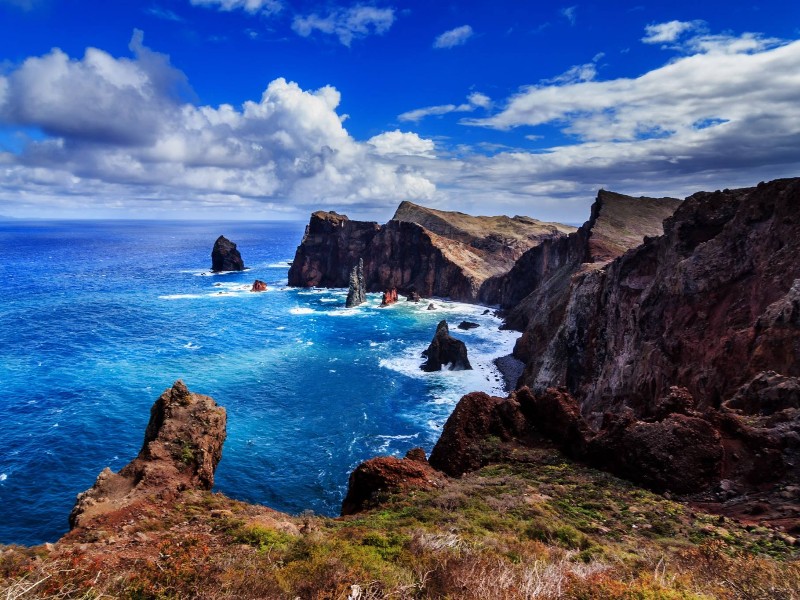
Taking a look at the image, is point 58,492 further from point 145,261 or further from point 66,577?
point 145,261

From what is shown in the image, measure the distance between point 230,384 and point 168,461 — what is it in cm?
3823

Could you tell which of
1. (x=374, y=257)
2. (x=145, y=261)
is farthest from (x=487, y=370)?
(x=145, y=261)

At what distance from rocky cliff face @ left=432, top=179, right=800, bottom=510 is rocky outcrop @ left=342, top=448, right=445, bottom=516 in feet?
13.8

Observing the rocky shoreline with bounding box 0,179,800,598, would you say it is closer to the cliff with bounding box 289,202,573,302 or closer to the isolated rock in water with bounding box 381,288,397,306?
the isolated rock in water with bounding box 381,288,397,306

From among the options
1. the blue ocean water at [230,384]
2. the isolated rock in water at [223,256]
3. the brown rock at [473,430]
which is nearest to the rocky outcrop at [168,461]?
the brown rock at [473,430]

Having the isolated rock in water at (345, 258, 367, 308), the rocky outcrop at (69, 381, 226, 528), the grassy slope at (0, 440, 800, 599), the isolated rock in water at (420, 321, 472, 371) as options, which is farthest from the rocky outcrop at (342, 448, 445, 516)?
the isolated rock in water at (345, 258, 367, 308)

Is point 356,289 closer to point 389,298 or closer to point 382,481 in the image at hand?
point 389,298

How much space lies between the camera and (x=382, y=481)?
21953mm

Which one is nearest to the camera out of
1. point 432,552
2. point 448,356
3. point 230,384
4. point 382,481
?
point 432,552

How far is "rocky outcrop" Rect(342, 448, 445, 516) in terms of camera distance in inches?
851

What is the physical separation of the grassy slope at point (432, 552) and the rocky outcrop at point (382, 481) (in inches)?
44.9

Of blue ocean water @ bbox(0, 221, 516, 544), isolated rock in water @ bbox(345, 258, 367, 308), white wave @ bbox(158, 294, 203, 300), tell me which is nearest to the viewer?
blue ocean water @ bbox(0, 221, 516, 544)

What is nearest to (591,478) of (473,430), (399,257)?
(473,430)

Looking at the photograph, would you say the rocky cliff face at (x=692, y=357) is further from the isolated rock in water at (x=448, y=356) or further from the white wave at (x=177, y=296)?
the white wave at (x=177, y=296)
